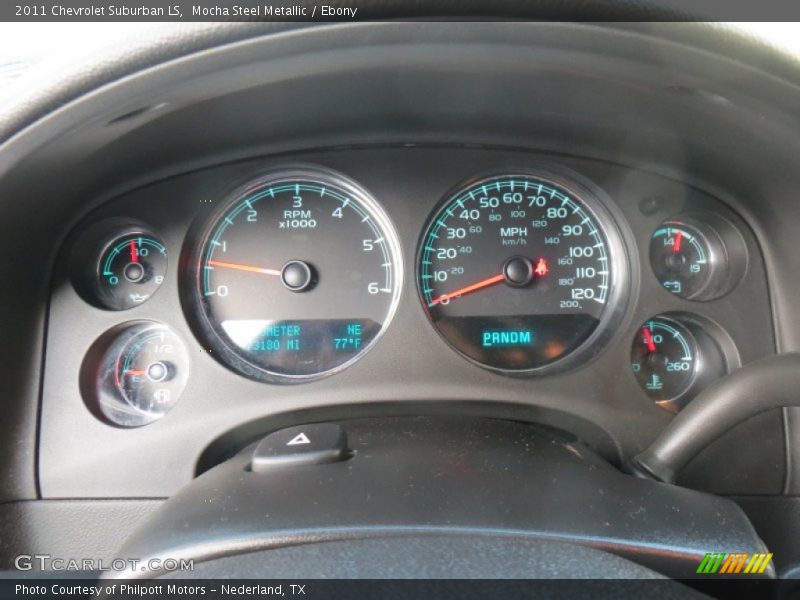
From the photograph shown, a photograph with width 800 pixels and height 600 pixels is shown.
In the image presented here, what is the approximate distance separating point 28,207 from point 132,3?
80 centimetres

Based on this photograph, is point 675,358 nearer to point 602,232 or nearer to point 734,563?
point 602,232

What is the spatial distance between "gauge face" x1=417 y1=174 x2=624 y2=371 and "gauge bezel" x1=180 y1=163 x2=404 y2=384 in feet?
0.46

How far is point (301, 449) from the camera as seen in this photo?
1563mm

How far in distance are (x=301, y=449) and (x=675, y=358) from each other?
1.36 meters

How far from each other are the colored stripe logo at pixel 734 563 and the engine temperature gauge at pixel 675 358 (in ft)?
2.76

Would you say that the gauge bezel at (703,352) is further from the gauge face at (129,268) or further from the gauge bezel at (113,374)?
the gauge face at (129,268)

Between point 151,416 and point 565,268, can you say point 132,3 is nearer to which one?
point 151,416

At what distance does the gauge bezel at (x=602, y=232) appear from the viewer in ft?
7.20

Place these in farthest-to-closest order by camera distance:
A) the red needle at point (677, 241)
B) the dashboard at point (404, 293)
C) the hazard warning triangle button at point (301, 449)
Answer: the red needle at point (677, 241) → the dashboard at point (404, 293) → the hazard warning triangle button at point (301, 449)

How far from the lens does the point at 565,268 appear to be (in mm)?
2250

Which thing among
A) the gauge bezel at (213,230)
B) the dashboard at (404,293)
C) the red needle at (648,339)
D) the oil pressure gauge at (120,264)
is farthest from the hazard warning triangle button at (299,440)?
the red needle at (648,339)

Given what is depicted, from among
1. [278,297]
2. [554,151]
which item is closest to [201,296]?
[278,297]

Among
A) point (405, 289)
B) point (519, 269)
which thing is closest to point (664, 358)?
point (519, 269)
